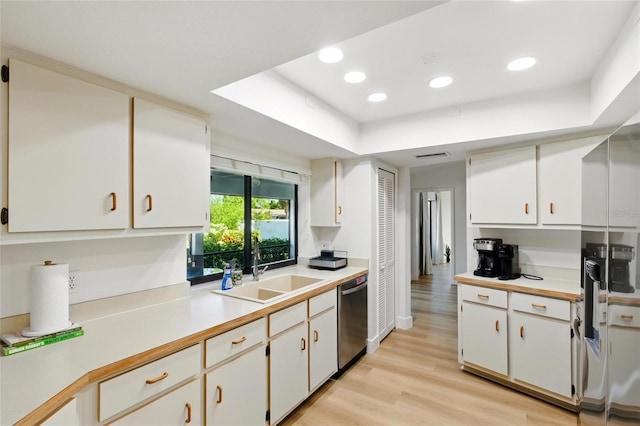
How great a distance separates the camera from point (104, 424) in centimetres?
112

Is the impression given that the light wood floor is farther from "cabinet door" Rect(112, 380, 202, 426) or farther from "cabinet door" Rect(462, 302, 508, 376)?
"cabinet door" Rect(112, 380, 202, 426)

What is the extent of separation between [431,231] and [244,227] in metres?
6.75

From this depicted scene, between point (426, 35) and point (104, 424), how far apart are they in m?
2.37

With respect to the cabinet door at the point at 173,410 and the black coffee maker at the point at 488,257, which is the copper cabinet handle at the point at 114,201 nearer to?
the cabinet door at the point at 173,410

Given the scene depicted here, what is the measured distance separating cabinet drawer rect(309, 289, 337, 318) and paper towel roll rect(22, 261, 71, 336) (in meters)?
1.51

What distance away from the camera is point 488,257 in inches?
111

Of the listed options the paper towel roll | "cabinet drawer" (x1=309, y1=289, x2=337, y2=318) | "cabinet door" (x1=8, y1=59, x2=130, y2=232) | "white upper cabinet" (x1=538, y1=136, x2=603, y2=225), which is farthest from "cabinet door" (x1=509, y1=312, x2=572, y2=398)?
the paper towel roll

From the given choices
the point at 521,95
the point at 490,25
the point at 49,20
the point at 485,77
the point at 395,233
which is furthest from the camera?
the point at 395,233

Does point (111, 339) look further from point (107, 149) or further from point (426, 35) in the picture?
point (426, 35)

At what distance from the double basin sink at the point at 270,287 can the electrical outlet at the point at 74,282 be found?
2.80 feet

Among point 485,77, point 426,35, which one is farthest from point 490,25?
point 485,77

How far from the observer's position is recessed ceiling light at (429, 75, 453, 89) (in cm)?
215

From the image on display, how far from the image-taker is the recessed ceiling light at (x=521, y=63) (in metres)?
1.88

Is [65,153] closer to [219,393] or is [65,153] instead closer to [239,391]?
[219,393]
